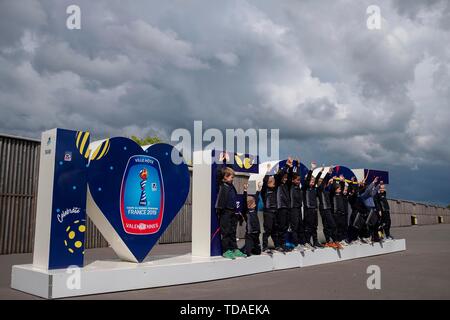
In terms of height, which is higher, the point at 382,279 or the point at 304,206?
the point at 304,206

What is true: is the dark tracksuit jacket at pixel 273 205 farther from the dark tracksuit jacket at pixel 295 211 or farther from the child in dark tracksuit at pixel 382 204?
the child in dark tracksuit at pixel 382 204

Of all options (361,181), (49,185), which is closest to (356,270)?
(361,181)

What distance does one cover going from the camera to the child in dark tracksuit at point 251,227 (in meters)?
9.46

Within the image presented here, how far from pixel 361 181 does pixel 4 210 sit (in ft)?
37.4

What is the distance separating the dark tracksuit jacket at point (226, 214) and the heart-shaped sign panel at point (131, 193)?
2.73ft

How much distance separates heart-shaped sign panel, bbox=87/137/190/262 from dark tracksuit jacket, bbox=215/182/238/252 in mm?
831

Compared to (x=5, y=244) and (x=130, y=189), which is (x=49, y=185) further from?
(x=5, y=244)

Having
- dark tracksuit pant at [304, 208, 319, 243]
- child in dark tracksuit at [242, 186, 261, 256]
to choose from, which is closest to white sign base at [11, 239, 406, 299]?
child in dark tracksuit at [242, 186, 261, 256]

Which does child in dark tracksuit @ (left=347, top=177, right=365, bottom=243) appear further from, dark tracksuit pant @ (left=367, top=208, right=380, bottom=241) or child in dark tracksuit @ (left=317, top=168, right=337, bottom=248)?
child in dark tracksuit @ (left=317, top=168, right=337, bottom=248)

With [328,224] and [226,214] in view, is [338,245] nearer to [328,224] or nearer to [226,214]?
[328,224]

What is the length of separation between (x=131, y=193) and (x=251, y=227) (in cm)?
298

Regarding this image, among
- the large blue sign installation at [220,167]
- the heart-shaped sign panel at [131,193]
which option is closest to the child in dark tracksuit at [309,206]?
the large blue sign installation at [220,167]
